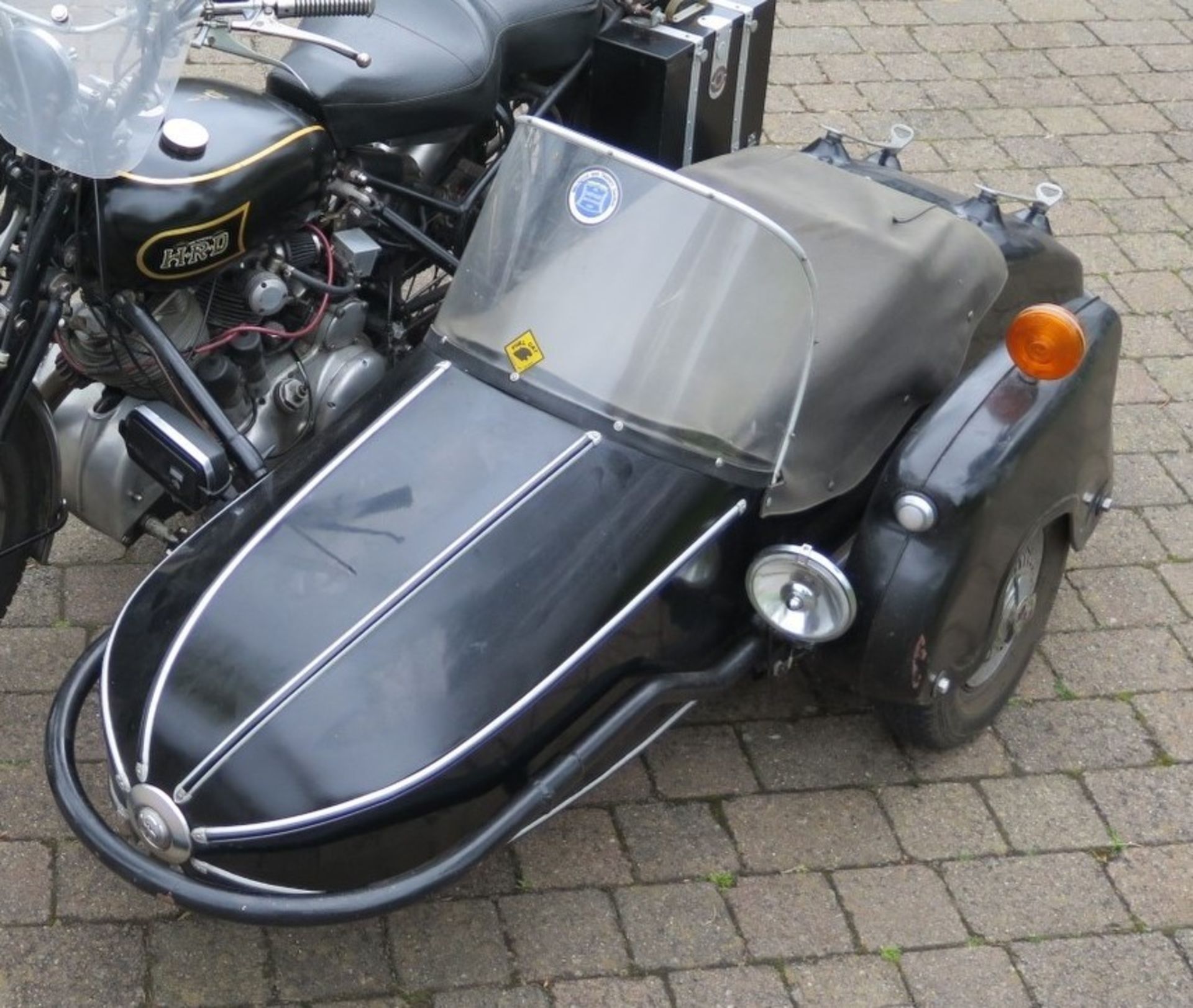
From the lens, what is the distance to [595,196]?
345 cm

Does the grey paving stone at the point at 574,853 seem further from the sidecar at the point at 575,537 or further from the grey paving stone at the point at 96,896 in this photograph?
the grey paving stone at the point at 96,896

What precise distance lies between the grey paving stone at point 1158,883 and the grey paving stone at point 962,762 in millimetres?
357

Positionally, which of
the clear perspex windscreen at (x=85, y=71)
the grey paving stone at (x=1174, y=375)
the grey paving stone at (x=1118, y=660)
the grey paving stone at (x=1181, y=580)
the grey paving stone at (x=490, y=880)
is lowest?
the grey paving stone at (x=1174, y=375)

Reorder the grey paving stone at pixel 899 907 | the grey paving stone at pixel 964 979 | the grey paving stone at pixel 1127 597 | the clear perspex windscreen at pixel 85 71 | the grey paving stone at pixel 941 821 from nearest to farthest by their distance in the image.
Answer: the clear perspex windscreen at pixel 85 71 → the grey paving stone at pixel 964 979 → the grey paving stone at pixel 899 907 → the grey paving stone at pixel 941 821 → the grey paving stone at pixel 1127 597

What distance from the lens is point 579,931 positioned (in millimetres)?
3514

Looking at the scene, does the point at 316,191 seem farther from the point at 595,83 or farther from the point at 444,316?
the point at 595,83

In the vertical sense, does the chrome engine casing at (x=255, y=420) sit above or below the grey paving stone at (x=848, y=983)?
above

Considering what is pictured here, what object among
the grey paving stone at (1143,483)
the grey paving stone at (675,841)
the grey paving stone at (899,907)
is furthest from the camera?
the grey paving stone at (1143,483)

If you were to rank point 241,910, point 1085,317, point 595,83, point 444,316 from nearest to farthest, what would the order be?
point 241,910, point 444,316, point 1085,317, point 595,83

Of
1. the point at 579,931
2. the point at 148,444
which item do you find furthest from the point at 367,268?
the point at 579,931

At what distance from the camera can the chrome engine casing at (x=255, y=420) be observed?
3.89 metres

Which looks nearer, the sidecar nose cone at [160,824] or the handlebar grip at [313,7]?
the sidecar nose cone at [160,824]

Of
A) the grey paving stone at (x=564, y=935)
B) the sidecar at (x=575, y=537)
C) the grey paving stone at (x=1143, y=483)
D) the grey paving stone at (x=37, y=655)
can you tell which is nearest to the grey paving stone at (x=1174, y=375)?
the grey paving stone at (x=1143, y=483)

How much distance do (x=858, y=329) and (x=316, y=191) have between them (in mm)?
1236
